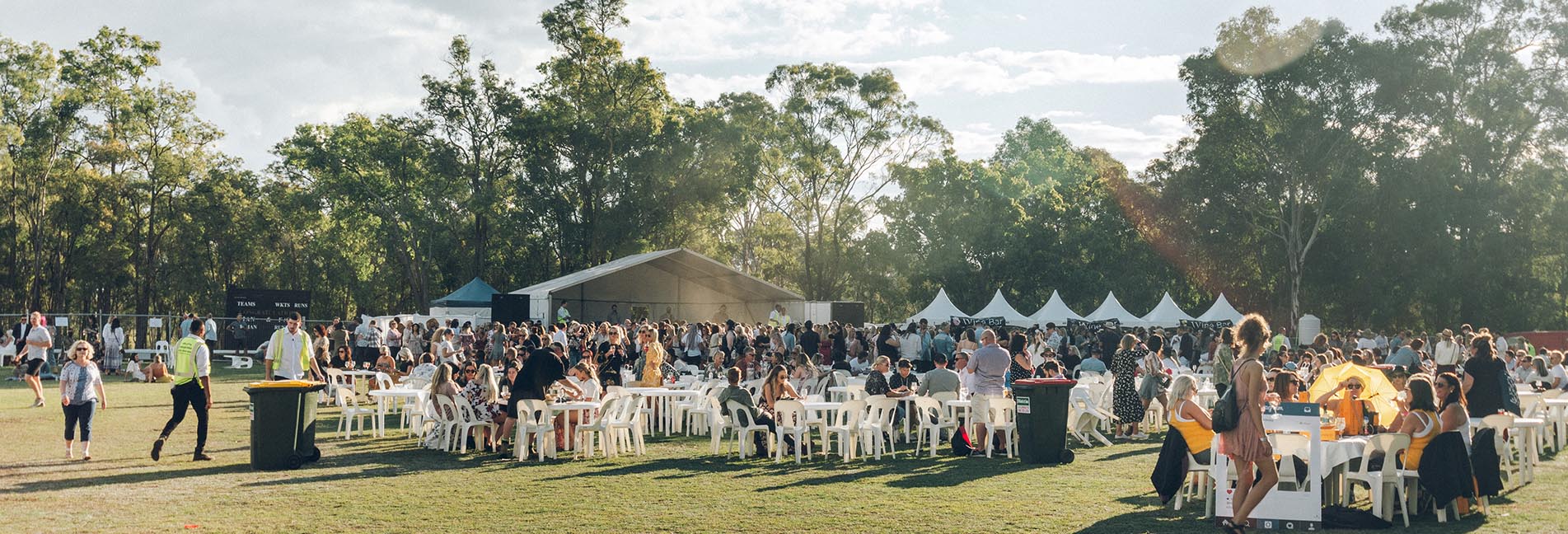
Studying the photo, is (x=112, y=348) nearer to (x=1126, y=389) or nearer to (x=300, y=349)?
(x=300, y=349)

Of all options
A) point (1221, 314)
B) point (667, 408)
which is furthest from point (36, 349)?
point (1221, 314)

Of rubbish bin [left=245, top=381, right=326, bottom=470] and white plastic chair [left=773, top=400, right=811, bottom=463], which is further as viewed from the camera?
white plastic chair [left=773, top=400, right=811, bottom=463]

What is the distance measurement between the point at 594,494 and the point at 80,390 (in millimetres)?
5141

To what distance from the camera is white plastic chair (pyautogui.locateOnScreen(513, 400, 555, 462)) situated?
433 inches

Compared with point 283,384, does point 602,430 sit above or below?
below

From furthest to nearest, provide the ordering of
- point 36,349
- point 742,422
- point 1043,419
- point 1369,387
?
point 36,349
point 742,422
point 1043,419
point 1369,387

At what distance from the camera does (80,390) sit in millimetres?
10469

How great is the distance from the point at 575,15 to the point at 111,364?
22.0 m

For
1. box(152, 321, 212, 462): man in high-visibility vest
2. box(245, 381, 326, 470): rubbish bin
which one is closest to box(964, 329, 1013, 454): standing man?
box(245, 381, 326, 470): rubbish bin

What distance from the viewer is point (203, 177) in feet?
142

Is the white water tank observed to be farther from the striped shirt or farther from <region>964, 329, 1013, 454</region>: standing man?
the striped shirt

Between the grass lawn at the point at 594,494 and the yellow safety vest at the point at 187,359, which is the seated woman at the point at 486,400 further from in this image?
the yellow safety vest at the point at 187,359

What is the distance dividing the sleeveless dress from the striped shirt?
9441mm

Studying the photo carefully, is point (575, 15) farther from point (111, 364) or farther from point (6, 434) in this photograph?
point (6, 434)
